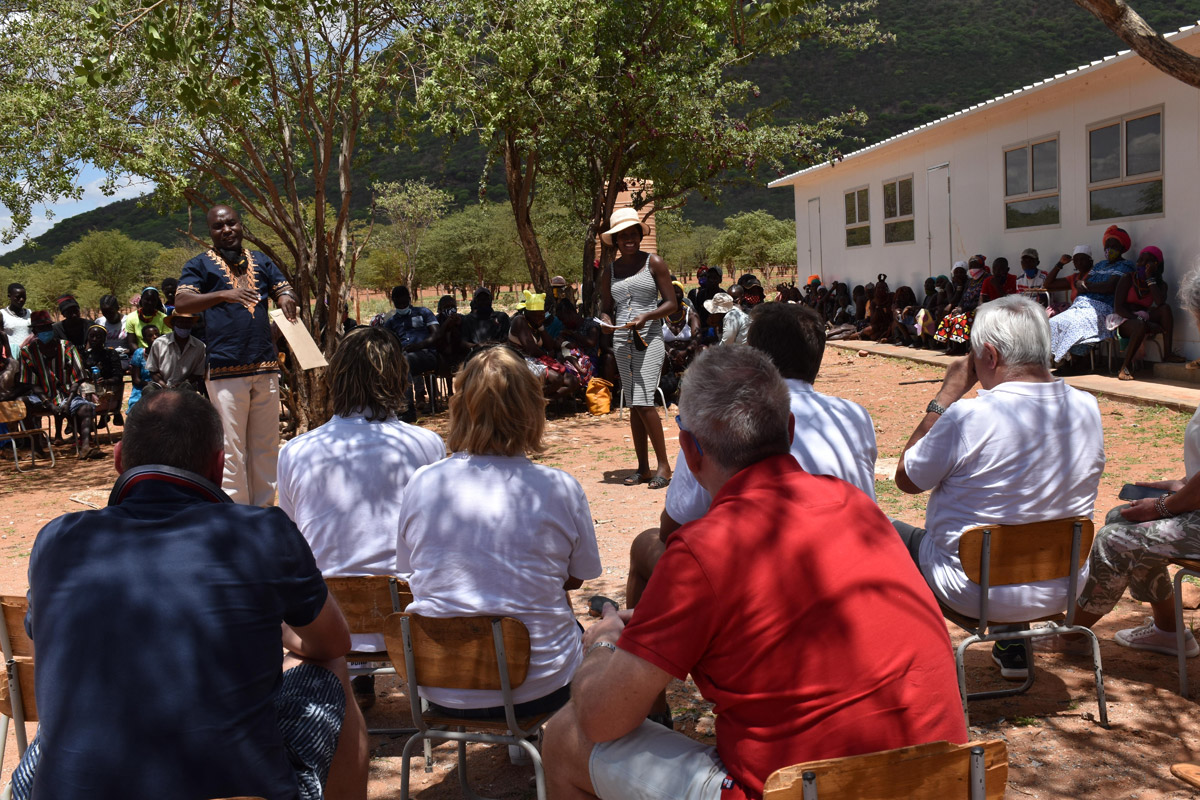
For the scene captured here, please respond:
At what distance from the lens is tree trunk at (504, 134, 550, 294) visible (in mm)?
13984

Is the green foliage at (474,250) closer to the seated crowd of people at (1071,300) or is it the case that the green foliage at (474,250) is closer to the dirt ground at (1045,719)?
the seated crowd of people at (1071,300)

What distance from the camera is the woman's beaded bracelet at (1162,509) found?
3529mm

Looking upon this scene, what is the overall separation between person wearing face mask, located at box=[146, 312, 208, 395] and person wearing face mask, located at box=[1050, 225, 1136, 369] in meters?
9.20

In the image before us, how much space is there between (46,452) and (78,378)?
3.49 ft

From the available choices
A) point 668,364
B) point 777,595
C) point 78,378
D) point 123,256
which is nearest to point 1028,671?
point 777,595

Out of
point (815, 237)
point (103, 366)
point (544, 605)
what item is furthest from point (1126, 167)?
point (103, 366)

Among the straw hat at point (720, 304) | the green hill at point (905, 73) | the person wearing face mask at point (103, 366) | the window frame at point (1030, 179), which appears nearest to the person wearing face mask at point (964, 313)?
the window frame at point (1030, 179)

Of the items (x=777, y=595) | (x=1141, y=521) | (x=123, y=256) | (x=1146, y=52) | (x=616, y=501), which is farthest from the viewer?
(x=123, y=256)

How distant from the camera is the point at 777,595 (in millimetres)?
1848

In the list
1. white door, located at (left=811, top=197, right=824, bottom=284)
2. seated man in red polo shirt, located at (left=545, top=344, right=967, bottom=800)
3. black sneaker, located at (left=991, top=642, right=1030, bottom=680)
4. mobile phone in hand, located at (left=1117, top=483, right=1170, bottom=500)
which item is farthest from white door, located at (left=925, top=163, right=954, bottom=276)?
seated man in red polo shirt, located at (left=545, top=344, right=967, bottom=800)

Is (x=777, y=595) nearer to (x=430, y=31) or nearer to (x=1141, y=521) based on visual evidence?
(x=1141, y=521)

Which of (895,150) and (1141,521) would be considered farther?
(895,150)

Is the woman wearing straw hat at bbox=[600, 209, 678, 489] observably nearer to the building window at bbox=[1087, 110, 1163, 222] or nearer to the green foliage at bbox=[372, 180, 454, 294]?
the building window at bbox=[1087, 110, 1163, 222]

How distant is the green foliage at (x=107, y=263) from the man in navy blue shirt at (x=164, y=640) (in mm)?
53469
